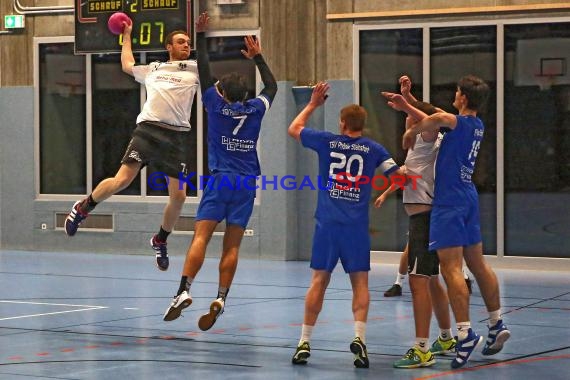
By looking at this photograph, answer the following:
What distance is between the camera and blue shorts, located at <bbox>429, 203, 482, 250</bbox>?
9539 millimetres


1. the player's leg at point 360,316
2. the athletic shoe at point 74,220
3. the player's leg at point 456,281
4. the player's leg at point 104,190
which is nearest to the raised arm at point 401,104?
the player's leg at point 456,281

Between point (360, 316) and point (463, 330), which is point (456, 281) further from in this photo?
point (360, 316)

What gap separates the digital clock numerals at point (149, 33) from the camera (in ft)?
66.1

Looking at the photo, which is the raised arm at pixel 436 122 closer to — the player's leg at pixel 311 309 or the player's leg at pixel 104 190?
the player's leg at pixel 311 309

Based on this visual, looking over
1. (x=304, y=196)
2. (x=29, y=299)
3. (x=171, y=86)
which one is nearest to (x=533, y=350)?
(x=171, y=86)

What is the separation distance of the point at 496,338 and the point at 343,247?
4.84 feet

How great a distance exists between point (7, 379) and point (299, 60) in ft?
38.6

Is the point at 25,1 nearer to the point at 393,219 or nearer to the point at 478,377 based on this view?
the point at 393,219

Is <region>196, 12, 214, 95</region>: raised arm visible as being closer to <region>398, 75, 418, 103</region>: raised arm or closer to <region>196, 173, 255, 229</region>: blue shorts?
<region>196, 173, 255, 229</region>: blue shorts

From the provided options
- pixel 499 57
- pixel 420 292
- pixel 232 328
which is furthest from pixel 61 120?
pixel 420 292

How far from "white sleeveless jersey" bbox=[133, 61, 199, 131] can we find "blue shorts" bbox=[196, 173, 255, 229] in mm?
1317

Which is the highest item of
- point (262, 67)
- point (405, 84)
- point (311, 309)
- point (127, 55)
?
point (127, 55)

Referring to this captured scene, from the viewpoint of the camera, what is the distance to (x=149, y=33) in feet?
66.6

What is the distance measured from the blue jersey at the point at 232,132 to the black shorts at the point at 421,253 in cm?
178
